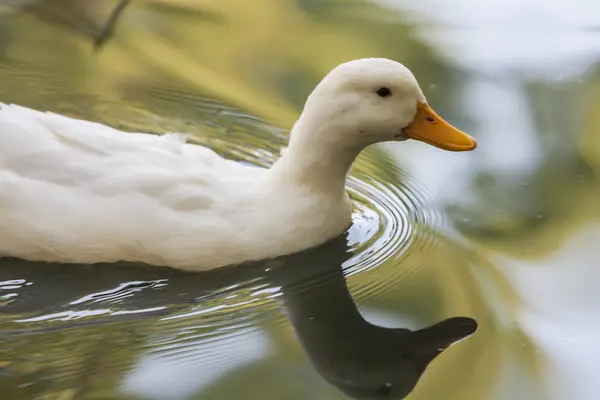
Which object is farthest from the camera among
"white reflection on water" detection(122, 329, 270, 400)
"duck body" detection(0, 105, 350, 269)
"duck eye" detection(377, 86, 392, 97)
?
"duck eye" detection(377, 86, 392, 97)

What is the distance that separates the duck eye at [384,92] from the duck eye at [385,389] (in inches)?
23.5

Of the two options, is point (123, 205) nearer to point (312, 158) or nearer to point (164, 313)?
point (164, 313)

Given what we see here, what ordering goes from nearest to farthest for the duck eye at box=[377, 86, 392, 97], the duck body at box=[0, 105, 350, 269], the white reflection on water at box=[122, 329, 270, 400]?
the white reflection on water at box=[122, 329, 270, 400], the duck body at box=[0, 105, 350, 269], the duck eye at box=[377, 86, 392, 97]

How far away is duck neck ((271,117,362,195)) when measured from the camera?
1.95 m

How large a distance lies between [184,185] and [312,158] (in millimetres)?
269

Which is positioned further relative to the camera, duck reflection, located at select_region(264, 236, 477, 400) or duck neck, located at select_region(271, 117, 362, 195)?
duck neck, located at select_region(271, 117, 362, 195)

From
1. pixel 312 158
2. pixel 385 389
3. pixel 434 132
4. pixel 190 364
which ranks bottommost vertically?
pixel 190 364

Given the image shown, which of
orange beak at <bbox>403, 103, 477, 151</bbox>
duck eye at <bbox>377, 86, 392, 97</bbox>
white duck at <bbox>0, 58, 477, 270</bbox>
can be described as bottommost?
white duck at <bbox>0, 58, 477, 270</bbox>

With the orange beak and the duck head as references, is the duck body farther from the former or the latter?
the orange beak

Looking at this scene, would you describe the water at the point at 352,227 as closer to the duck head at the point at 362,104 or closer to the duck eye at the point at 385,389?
the duck eye at the point at 385,389

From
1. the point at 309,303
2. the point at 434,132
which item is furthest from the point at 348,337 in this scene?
the point at 434,132

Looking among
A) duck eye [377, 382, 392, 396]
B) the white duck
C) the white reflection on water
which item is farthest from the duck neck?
duck eye [377, 382, 392, 396]

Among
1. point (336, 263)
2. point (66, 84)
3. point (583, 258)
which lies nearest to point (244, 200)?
point (336, 263)

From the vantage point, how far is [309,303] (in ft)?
6.09
